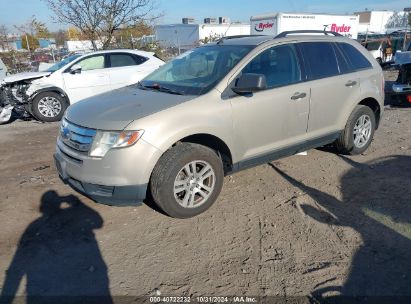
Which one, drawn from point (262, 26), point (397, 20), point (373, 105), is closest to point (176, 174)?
point (373, 105)

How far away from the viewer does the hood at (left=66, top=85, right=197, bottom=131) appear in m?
3.47

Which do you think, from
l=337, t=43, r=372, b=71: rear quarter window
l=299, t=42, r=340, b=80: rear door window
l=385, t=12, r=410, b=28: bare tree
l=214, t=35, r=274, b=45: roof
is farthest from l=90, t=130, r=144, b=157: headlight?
l=385, t=12, r=410, b=28: bare tree

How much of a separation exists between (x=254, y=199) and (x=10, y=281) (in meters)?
2.58

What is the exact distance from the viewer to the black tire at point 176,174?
3543 mm

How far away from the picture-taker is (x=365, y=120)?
5.46m

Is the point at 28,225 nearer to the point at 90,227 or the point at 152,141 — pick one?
the point at 90,227

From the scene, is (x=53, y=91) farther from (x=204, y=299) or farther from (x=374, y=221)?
(x=374, y=221)

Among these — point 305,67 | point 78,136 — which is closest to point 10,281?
point 78,136

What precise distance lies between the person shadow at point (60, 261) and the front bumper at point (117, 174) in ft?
1.48

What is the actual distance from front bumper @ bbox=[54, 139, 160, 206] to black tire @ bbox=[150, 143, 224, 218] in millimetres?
120

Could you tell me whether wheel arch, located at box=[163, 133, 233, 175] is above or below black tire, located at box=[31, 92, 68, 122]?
above

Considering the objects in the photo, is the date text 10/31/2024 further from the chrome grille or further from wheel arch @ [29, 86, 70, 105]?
wheel arch @ [29, 86, 70, 105]

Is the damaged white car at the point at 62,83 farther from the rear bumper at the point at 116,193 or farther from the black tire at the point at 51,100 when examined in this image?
the rear bumper at the point at 116,193

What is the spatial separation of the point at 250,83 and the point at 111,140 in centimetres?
152
